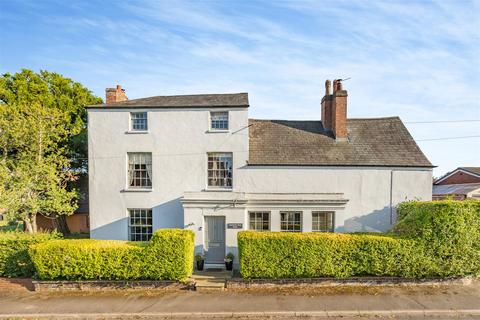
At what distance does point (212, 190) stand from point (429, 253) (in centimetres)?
1114

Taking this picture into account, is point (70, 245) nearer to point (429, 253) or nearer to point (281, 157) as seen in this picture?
point (281, 157)

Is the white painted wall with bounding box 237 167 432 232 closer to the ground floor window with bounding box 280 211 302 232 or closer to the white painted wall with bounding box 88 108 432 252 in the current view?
the white painted wall with bounding box 88 108 432 252

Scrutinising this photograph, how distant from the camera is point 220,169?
1589 cm

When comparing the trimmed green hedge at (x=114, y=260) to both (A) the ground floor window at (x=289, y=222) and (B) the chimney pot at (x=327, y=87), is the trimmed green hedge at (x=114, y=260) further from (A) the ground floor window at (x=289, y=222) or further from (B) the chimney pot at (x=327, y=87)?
(B) the chimney pot at (x=327, y=87)

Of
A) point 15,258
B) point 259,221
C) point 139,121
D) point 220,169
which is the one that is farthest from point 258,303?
point 139,121

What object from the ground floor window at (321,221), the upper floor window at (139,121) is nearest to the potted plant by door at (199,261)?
the ground floor window at (321,221)

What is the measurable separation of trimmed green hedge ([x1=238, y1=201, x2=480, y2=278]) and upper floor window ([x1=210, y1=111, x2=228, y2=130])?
7.32m

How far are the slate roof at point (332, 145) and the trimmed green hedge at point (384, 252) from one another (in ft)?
16.1

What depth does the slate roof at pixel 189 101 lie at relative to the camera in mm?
15758

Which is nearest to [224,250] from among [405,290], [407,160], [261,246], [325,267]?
[261,246]

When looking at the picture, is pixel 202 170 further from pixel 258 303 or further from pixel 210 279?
pixel 258 303

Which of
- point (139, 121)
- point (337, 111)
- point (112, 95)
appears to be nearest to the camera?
point (139, 121)

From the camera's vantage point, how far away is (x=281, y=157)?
1600cm

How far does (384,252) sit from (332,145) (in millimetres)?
7396
